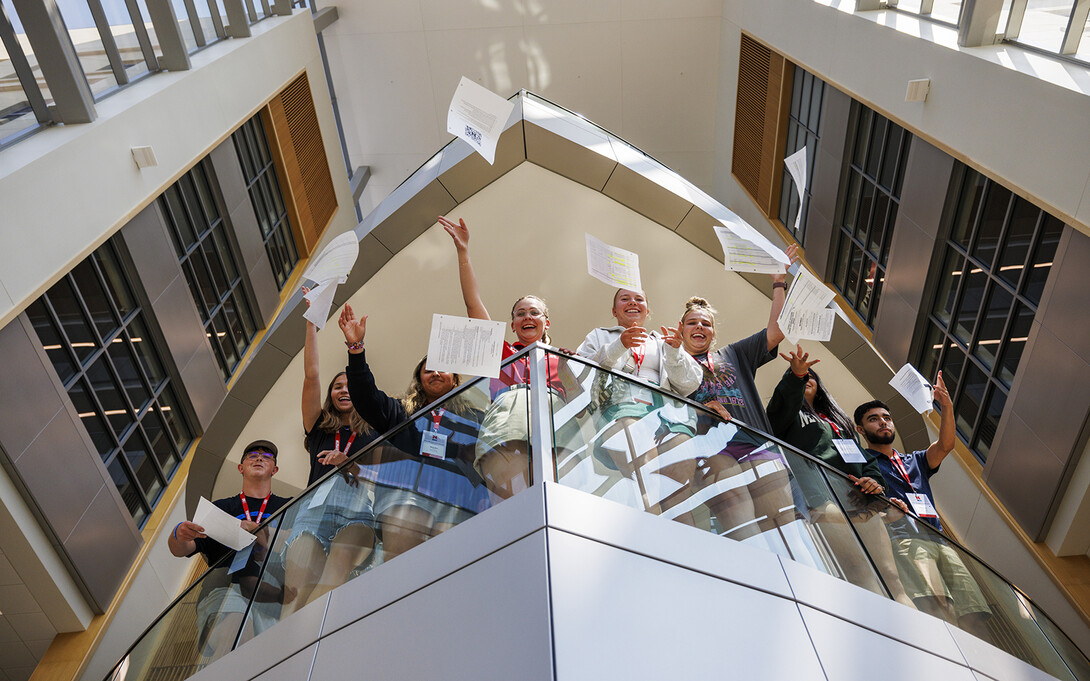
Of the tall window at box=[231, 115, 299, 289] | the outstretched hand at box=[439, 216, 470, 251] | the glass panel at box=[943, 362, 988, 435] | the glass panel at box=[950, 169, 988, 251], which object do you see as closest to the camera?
the outstretched hand at box=[439, 216, 470, 251]

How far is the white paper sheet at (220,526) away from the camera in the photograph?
2.38m

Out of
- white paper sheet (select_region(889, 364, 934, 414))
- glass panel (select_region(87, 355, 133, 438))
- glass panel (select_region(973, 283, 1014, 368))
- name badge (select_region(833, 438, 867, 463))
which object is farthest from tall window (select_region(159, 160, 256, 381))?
glass panel (select_region(973, 283, 1014, 368))

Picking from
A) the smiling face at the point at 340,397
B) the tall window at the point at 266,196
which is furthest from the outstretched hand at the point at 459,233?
the tall window at the point at 266,196

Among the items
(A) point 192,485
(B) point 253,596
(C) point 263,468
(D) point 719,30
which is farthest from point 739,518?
(D) point 719,30

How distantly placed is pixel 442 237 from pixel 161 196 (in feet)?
9.33

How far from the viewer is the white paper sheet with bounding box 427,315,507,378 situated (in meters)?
2.43

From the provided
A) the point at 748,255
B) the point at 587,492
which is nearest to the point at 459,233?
the point at 748,255

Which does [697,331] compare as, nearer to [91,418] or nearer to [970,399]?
[970,399]

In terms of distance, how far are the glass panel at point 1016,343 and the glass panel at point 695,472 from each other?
9.78 ft

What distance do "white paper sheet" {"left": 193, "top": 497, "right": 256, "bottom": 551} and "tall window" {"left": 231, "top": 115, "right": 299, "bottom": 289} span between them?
5826 mm

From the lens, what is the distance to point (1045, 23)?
13.3ft

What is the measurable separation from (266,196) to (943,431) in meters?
7.31

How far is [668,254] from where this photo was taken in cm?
466

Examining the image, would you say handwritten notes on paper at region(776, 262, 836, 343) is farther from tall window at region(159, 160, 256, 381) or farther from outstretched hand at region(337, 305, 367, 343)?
tall window at region(159, 160, 256, 381)
